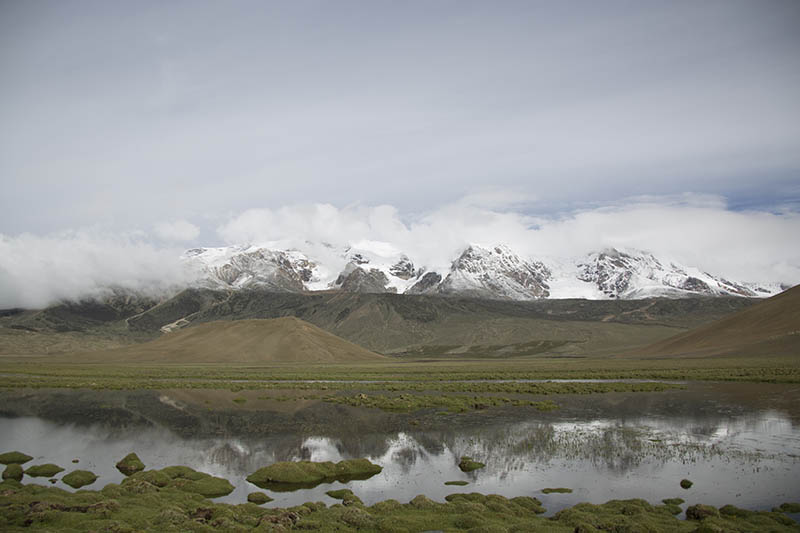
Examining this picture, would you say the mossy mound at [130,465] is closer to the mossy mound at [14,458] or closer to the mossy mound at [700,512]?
the mossy mound at [14,458]

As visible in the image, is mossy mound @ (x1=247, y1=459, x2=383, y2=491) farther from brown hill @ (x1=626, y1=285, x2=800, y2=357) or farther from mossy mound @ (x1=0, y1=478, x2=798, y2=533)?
brown hill @ (x1=626, y1=285, x2=800, y2=357)

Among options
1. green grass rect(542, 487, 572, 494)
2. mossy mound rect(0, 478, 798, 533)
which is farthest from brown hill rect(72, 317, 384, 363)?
mossy mound rect(0, 478, 798, 533)

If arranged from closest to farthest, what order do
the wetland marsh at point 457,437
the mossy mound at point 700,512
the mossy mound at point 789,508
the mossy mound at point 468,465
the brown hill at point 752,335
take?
the mossy mound at point 700,512 → the mossy mound at point 789,508 → the wetland marsh at point 457,437 → the mossy mound at point 468,465 → the brown hill at point 752,335

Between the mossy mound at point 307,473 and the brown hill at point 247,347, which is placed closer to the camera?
the mossy mound at point 307,473

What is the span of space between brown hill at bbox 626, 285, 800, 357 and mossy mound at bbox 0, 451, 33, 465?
126 m

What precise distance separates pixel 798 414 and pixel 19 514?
2239 inches

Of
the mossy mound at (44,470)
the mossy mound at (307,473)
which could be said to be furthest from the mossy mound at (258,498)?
the mossy mound at (44,470)

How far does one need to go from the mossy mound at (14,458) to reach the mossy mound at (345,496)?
71.3ft

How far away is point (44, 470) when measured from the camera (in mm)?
34188

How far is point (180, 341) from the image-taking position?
18425 cm

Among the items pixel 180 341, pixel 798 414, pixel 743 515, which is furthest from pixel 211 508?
pixel 180 341

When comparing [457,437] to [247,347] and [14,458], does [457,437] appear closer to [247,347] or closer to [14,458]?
[14,458]

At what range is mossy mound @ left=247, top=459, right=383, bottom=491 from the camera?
105ft

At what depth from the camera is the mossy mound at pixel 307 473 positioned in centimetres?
3216
